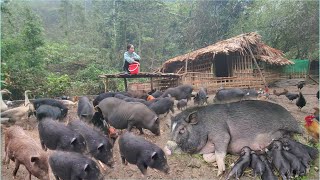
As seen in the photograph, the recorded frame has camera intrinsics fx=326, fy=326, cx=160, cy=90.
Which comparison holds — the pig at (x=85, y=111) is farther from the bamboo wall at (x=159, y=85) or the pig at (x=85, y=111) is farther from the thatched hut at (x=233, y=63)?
the bamboo wall at (x=159, y=85)

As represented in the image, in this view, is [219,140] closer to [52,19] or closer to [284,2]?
[284,2]

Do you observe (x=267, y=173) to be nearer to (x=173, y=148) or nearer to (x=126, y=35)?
(x=173, y=148)

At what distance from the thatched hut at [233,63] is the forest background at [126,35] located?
4.10 metres

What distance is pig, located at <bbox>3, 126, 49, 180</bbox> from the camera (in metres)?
4.55

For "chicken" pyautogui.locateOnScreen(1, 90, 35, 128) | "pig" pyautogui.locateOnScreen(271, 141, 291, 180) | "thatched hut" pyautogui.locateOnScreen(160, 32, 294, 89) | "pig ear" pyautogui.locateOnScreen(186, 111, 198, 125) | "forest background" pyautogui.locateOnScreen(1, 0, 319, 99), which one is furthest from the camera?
"thatched hut" pyautogui.locateOnScreen(160, 32, 294, 89)

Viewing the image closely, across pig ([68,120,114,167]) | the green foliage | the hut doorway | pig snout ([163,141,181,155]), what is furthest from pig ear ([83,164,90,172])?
the hut doorway

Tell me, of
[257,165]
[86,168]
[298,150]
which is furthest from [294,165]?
[86,168]

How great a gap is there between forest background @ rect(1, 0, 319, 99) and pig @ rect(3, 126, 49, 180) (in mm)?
9391

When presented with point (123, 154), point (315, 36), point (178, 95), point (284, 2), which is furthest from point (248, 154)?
point (284, 2)

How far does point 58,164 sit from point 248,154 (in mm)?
3128

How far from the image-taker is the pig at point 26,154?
4.55 m

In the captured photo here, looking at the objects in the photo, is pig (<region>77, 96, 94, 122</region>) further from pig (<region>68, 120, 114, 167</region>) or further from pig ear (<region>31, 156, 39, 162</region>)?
pig ear (<region>31, 156, 39, 162</region>)

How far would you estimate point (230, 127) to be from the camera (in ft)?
20.8

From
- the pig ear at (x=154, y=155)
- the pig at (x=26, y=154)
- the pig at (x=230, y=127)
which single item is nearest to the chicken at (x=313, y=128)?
the pig at (x=230, y=127)
